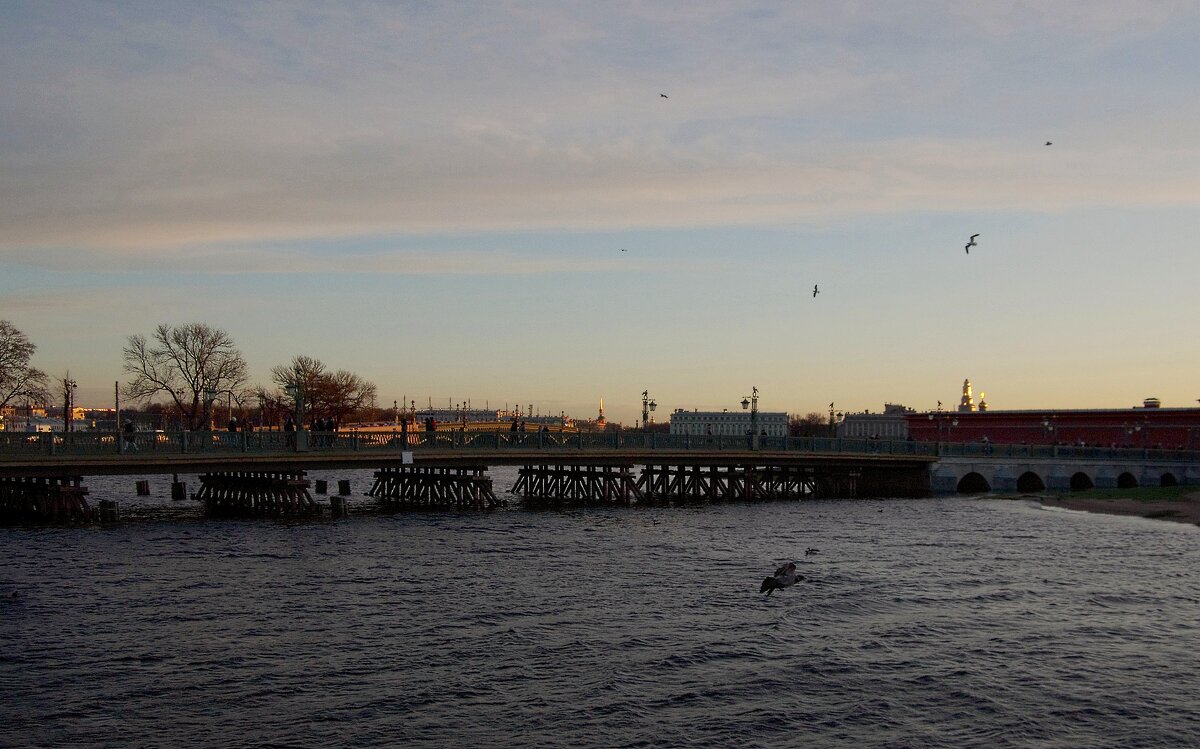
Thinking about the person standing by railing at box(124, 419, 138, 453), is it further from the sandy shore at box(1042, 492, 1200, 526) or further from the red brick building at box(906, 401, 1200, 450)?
the red brick building at box(906, 401, 1200, 450)

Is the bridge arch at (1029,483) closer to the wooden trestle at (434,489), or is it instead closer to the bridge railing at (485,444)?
the bridge railing at (485,444)

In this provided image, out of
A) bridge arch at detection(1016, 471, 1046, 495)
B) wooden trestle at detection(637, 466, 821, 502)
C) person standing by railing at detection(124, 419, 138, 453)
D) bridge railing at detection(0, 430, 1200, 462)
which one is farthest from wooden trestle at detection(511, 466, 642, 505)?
bridge arch at detection(1016, 471, 1046, 495)

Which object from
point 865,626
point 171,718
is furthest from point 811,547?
point 171,718

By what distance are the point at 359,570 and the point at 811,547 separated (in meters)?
20.5

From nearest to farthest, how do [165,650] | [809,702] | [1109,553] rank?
[809,702] → [165,650] → [1109,553]

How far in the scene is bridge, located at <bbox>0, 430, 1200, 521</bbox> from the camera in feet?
176

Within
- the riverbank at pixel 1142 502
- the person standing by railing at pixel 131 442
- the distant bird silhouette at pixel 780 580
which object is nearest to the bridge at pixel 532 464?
the person standing by railing at pixel 131 442

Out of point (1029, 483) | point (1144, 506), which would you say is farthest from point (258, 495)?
point (1029, 483)

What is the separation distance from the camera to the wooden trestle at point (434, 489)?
6897cm

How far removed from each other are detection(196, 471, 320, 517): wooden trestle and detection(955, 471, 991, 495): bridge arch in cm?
5421

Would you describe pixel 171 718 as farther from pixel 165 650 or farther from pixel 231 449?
pixel 231 449

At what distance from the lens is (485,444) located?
218ft

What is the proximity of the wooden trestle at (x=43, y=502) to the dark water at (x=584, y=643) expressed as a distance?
500cm

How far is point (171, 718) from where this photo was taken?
72.8ft
